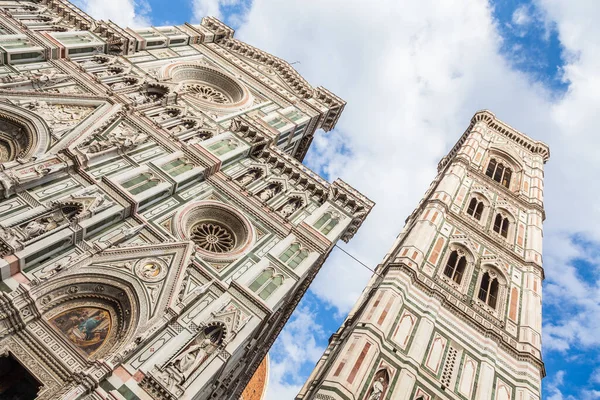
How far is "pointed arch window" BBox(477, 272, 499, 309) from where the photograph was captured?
20344 millimetres

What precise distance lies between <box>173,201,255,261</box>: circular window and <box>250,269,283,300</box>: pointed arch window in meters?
1.07

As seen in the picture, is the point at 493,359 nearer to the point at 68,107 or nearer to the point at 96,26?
the point at 68,107

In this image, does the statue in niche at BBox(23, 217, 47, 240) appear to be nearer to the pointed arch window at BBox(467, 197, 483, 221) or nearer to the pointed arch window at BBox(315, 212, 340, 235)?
the pointed arch window at BBox(315, 212, 340, 235)

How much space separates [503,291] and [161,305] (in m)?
14.9

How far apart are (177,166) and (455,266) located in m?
12.7

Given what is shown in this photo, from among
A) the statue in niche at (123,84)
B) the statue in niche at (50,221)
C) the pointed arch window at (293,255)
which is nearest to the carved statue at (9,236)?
the statue in niche at (50,221)

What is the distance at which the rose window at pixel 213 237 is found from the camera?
1594cm

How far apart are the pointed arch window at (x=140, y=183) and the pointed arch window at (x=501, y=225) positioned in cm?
1760

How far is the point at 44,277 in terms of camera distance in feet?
38.1

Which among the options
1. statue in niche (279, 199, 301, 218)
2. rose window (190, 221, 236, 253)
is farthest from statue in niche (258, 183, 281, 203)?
rose window (190, 221, 236, 253)

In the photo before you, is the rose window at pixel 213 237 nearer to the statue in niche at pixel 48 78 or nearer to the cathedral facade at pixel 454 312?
the cathedral facade at pixel 454 312

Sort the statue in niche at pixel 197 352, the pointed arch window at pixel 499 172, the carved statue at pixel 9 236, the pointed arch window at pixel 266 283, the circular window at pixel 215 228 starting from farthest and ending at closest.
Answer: the pointed arch window at pixel 499 172
the circular window at pixel 215 228
the pointed arch window at pixel 266 283
the statue in niche at pixel 197 352
the carved statue at pixel 9 236

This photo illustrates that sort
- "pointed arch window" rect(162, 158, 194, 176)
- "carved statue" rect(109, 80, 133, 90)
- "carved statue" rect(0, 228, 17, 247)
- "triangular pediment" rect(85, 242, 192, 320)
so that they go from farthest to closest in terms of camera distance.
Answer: "carved statue" rect(109, 80, 133, 90) < "pointed arch window" rect(162, 158, 194, 176) < "triangular pediment" rect(85, 242, 192, 320) < "carved statue" rect(0, 228, 17, 247)

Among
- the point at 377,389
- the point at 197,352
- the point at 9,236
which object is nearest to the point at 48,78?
the point at 9,236
